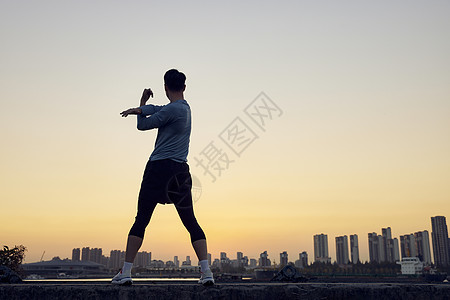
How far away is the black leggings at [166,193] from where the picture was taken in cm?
383

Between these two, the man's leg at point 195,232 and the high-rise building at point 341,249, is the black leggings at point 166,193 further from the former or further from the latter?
the high-rise building at point 341,249

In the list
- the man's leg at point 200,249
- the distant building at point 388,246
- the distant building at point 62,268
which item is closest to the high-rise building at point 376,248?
the distant building at point 388,246

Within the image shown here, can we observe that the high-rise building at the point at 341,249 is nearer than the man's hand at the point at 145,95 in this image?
No

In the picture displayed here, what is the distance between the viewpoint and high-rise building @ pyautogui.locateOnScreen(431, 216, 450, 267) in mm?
161250

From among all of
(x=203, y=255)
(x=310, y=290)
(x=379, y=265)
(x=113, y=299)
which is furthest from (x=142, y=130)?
(x=379, y=265)

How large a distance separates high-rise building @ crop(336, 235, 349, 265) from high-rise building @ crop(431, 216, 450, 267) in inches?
1467

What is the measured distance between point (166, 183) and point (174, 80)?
4.08ft

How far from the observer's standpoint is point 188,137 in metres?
4.20

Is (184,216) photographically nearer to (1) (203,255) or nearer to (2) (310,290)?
(1) (203,255)

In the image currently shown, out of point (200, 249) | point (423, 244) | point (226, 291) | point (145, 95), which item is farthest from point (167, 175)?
point (423, 244)

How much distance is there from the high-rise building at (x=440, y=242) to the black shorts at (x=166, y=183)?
188 meters

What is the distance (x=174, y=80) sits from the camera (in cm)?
436

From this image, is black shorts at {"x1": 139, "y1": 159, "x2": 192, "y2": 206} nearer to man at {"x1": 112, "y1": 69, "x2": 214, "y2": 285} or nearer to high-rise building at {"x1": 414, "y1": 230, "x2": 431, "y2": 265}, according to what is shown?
man at {"x1": 112, "y1": 69, "x2": 214, "y2": 285}

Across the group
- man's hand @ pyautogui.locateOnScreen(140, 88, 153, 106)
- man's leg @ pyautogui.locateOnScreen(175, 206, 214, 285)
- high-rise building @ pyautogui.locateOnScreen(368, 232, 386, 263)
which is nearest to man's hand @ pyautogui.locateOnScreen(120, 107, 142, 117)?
man's hand @ pyautogui.locateOnScreen(140, 88, 153, 106)
